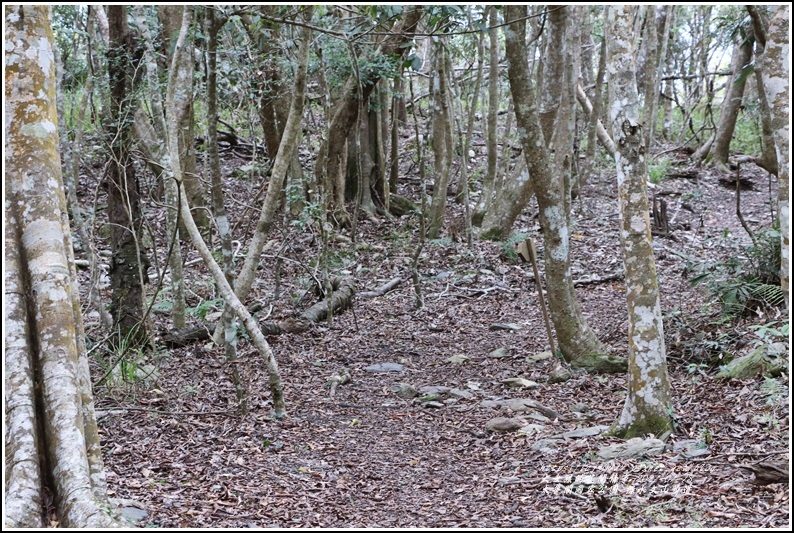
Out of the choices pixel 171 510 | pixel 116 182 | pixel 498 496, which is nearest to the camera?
pixel 171 510

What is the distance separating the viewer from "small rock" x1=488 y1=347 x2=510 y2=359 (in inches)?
336

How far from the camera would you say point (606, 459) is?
16.3 feet

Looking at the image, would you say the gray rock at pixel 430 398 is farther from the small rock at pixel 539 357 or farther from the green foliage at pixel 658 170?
the green foliage at pixel 658 170

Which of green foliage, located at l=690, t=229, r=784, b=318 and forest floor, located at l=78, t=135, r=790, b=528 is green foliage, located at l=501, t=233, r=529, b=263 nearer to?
forest floor, located at l=78, t=135, r=790, b=528

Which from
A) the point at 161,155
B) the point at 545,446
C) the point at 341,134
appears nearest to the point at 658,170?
the point at 341,134

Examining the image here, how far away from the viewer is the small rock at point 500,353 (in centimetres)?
855

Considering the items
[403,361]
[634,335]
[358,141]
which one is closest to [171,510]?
[634,335]

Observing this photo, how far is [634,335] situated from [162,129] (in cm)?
482

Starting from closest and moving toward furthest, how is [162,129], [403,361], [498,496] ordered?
1. [498,496]
2. [162,129]
3. [403,361]

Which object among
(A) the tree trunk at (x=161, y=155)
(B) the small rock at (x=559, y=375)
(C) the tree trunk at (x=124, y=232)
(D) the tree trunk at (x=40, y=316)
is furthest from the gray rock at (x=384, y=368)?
(D) the tree trunk at (x=40, y=316)

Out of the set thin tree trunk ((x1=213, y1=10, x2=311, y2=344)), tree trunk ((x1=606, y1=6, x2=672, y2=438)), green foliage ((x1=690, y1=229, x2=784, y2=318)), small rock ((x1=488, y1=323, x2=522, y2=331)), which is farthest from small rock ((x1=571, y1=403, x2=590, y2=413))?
thin tree trunk ((x1=213, y1=10, x2=311, y2=344))

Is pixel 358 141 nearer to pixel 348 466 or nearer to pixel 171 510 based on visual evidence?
pixel 348 466

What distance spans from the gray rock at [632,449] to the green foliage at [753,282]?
117 inches

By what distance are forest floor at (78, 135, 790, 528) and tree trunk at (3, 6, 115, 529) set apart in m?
0.65
